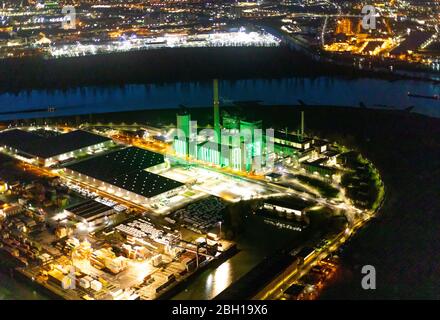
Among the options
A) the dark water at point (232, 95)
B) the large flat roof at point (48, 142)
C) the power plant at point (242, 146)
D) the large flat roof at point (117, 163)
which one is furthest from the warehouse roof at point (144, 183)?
the dark water at point (232, 95)

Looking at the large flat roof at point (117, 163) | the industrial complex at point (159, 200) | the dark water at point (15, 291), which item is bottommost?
the dark water at point (15, 291)

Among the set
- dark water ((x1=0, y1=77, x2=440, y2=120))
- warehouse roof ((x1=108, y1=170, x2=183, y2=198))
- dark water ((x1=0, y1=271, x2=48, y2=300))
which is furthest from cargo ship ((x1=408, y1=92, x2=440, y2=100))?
dark water ((x1=0, y1=271, x2=48, y2=300))

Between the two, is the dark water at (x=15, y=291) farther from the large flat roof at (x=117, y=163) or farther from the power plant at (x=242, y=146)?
the power plant at (x=242, y=146)

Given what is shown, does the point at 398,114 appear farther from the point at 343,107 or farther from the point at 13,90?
the point at 13,90

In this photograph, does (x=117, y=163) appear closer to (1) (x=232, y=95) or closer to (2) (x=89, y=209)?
(2) (x=89, y=209)

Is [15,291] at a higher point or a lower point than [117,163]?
lower

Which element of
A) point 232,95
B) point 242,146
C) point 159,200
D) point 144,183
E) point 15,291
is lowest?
point 15,291

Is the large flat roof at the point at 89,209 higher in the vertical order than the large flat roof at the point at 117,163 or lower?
lower

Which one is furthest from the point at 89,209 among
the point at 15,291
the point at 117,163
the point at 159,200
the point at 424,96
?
the point at 424,96
